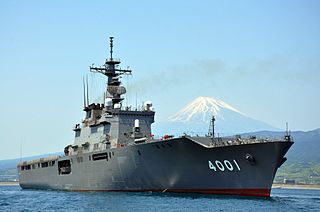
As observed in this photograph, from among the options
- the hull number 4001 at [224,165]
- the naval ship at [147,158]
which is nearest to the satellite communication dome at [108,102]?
the naval ship at [147,158]

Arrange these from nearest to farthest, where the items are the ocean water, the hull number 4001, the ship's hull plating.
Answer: the ocean water < the ship's hull plating < the hull number 4001

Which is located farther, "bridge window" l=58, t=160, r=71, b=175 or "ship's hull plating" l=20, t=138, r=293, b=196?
"bridge window" l=58, t=160, r=71, b=175

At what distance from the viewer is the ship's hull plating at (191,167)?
34.9 meters

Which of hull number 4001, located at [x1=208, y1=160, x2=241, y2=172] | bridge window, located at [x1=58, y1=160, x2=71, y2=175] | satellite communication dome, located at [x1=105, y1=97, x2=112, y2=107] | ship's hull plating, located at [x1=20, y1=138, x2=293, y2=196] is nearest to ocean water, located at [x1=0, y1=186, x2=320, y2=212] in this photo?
ship's hull plating, located at [x1=20, y1=138, x2=293, y2=196]

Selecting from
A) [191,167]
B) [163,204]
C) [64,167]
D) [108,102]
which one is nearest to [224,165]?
[191,167]

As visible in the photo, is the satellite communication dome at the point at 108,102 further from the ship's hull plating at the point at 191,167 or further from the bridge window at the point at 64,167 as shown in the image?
the bridge window at the point at 64,167

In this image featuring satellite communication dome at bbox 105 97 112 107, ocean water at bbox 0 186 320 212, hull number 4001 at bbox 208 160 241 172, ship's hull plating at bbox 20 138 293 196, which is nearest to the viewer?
ocean water at bbox 0 186 320 212

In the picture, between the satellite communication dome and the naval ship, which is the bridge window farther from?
the satellite communication dome

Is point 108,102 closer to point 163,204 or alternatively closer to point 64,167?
point 64,167

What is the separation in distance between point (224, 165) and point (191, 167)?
2.41 m

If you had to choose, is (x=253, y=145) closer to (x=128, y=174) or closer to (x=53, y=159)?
(x=128, y=174)

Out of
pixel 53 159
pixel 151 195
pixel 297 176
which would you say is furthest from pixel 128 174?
pixel 297 176

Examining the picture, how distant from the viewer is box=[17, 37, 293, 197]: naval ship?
35188 mm

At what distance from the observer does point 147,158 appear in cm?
3875
